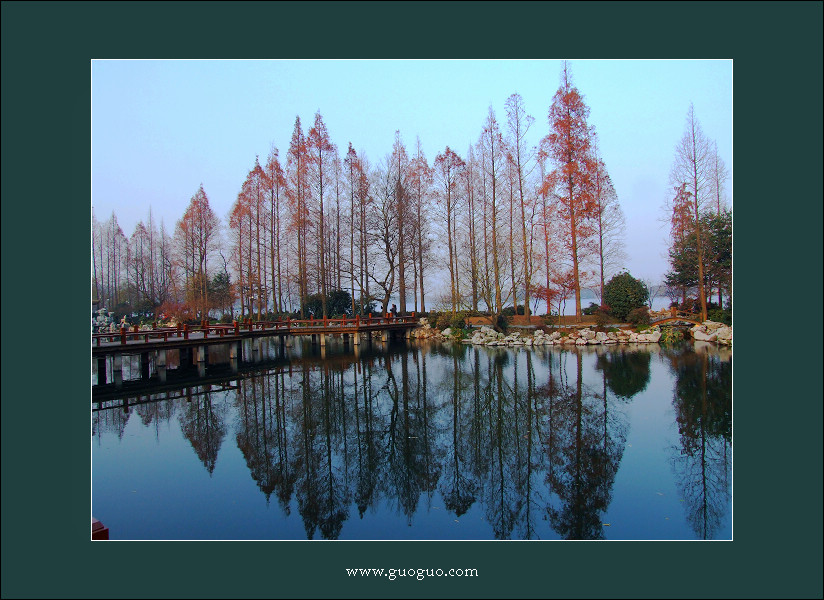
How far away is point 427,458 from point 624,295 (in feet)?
42.6

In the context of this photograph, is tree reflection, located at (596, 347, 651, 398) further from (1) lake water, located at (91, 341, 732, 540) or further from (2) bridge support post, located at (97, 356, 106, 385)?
(2) bridge support post, located at (97, 356, 106, 385)

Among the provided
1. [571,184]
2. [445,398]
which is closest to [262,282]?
[571,184]

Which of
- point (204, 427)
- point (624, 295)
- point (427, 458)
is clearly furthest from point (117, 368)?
point (624, 295)

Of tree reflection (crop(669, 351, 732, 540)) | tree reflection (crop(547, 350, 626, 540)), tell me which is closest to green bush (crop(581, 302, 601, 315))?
tree reflection (crop(669, 351, 732, 540))

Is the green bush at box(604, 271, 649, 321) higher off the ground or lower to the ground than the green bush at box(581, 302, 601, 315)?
higher

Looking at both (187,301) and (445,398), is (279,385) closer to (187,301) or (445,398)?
(445,398)

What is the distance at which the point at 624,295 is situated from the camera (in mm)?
16156

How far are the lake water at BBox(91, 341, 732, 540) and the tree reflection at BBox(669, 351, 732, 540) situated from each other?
18 mm

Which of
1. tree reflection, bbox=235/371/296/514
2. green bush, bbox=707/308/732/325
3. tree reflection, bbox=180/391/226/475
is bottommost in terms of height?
tree reflection, bbox=180/391/226/475

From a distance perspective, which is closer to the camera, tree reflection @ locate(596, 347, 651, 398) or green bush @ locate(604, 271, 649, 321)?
tree reflection @ locate(596, 347, 651, 398)

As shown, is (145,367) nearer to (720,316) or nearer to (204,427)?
(204,427)

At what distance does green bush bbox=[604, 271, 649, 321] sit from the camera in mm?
16164

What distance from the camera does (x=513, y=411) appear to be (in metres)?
7.09

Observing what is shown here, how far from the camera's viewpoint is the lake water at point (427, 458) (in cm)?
403
